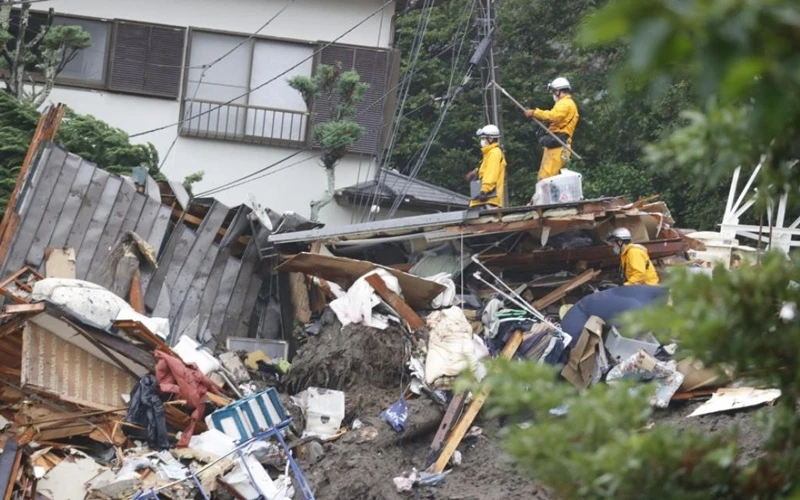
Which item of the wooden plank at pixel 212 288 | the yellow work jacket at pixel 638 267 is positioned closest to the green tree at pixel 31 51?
the wooden plank at pixel 212 288

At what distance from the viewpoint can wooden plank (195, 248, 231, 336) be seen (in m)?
13.9

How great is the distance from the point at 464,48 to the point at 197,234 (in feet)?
36.3

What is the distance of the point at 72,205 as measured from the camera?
13.2 meters

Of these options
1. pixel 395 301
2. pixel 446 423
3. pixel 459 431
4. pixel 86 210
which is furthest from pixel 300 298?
pixel 459 431

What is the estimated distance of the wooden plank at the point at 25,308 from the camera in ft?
37.2

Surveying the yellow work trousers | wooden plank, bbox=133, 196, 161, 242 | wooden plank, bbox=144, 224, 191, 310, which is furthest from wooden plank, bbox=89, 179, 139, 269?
the yellow work trousers

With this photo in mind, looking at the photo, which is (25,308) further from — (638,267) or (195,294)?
(638,267)

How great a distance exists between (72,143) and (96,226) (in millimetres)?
2366

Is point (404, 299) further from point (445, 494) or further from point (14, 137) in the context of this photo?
point (14, 137)

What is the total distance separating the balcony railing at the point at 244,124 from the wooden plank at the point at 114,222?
475cm

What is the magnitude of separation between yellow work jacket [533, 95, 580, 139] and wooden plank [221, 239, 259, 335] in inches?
144

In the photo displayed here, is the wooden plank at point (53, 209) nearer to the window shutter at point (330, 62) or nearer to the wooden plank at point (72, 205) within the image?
the wooden plank at point (72, 205)

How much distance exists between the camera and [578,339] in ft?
41.2

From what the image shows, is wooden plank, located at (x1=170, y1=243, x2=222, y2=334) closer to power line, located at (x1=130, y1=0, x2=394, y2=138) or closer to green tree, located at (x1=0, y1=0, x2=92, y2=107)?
green tree, located at (x1=0, y1=0, x2=92, y2=107)
